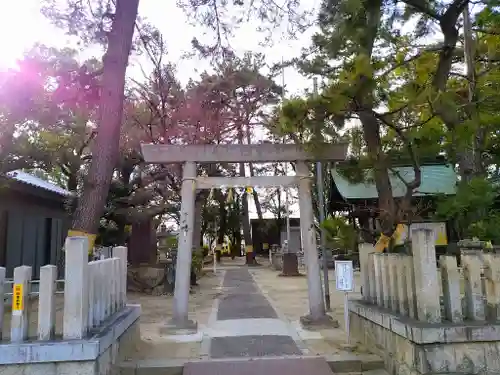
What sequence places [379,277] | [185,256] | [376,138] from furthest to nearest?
[185,256] < [376,138] < [379,277]

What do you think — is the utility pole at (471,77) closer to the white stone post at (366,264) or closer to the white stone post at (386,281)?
the white stone post at (366,264)

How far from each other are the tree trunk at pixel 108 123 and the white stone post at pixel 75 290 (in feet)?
7.44

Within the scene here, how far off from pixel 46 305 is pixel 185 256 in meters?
3.91

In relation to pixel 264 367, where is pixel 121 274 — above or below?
above

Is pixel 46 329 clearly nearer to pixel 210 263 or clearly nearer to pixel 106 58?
pixel 106 58

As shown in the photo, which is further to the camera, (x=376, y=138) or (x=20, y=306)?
(x=376, y=138)

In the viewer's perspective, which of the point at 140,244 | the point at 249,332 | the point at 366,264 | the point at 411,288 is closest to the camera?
the point at 411,288

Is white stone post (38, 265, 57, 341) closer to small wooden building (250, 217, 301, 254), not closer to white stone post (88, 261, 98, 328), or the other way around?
white stone post (88, 261, 98, 328)

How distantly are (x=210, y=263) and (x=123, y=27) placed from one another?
24866mm

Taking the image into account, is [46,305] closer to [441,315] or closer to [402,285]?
[402,285]

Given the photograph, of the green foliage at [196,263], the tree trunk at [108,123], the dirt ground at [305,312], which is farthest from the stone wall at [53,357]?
the green foliage at [196,263]

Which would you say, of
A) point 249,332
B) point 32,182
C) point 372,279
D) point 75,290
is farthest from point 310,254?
point 32,182

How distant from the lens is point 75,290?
4.20m

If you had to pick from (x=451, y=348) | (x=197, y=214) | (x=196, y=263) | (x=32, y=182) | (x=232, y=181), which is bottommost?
(x=451, y=348)
